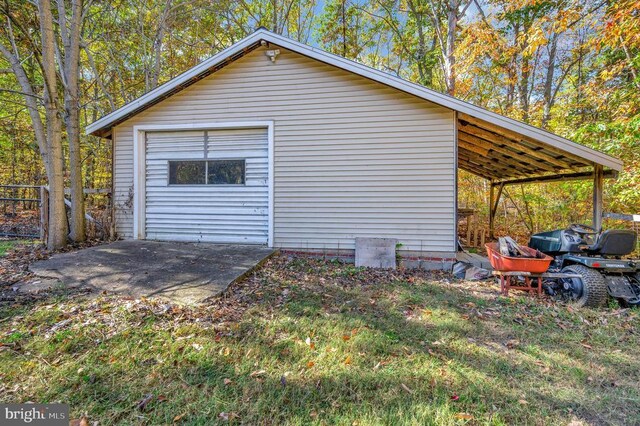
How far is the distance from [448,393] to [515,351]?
1.10 meters

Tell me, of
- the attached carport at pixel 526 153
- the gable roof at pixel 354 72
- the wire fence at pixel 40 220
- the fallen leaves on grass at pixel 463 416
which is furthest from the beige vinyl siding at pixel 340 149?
the fallen leaves on grass at pixel 463 416

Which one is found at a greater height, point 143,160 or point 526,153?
point 526,153

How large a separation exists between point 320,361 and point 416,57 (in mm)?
14946

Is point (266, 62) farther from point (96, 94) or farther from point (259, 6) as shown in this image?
point (96, 94)

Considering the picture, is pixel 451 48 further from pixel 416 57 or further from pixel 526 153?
pixel 526 153

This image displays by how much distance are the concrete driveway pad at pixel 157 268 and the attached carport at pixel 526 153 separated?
477cm

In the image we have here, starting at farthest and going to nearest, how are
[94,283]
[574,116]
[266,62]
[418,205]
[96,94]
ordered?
[96,94]
[574,116]
[266,62]
[418,205]
[94,283]

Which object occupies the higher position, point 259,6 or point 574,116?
point 259,6

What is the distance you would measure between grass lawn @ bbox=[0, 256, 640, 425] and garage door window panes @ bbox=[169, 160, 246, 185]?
10.8ft

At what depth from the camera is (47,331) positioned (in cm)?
265

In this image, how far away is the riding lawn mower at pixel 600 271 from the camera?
12.2 ft

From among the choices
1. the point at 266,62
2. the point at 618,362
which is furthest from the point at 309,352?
the point at 266,62

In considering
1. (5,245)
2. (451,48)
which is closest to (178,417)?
(5,245)

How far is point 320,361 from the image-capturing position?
2391 mm
